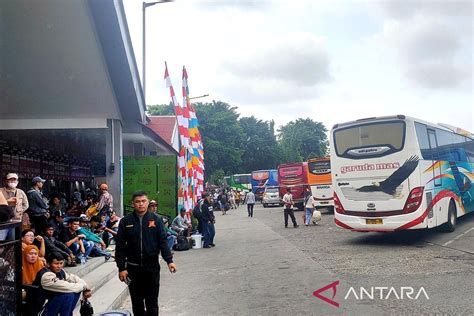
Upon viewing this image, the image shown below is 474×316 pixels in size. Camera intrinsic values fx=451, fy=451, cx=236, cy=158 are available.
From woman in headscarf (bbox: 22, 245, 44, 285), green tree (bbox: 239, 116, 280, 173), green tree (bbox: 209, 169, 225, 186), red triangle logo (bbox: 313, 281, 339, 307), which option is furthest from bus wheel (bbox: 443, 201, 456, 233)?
green tree (bbox: 239, 116, 280, 173)

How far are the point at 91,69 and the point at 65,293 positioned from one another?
688 cm

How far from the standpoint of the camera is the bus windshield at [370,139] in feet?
37.3

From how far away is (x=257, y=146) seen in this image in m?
58.4

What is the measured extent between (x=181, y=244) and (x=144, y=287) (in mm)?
8426

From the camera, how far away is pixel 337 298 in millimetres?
6766

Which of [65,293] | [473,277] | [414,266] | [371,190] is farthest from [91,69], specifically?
[473,277]

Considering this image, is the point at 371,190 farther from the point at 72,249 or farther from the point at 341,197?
the point at 72,249

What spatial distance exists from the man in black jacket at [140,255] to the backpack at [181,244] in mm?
8348

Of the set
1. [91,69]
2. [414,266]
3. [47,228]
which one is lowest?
[414,266]

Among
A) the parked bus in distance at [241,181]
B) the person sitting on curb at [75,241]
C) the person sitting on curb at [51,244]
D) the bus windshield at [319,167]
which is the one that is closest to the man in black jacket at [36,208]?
the person sitting on curb at [51,244]

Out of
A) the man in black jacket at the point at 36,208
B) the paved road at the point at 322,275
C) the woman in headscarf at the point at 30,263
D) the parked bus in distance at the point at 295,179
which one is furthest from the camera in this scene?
the parked bus in distance at the point at 295,179

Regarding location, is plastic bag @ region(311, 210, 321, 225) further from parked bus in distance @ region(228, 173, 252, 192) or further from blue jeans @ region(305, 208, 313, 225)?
parked bus in distance @ region(228, 173, 252, 192)

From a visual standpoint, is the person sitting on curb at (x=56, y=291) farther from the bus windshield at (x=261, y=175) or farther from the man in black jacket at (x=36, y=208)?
the bus windshield at (x=261, y=175)

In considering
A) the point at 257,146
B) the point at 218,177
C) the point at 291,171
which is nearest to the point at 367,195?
the point at 291,171
